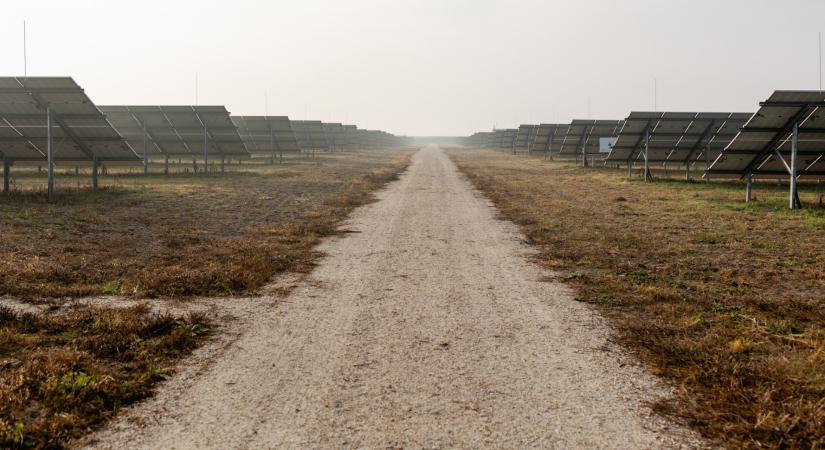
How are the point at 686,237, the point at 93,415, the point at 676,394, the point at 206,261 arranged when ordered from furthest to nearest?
1. the point at 686,237
2. the point at 206,261
3. the point at 676,394
4. the point at 93,415

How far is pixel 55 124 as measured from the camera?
20.7 metres

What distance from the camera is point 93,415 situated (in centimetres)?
463

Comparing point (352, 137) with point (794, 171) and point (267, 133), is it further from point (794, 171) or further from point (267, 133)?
point (794, 171)

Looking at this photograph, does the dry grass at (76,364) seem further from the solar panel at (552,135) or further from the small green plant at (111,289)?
the solar panel at (552,135)

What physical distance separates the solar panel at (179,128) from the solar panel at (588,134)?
1044 inches

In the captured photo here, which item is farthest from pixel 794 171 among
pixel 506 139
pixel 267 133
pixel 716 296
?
pixel 506 139

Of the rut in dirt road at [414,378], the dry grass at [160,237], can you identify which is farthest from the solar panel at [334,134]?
the rut in dirt road at [414,378]

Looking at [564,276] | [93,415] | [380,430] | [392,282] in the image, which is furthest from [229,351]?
[564,276]

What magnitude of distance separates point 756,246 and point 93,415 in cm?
1297

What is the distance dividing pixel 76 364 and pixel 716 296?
8.35m

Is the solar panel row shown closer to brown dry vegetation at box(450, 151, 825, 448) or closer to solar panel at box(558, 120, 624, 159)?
brown dry vegetation at box(450, 151, 825, 448)

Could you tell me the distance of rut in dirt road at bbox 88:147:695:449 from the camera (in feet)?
14.5

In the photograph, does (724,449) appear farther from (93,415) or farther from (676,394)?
(93,415)

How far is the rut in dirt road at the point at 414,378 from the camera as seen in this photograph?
4.41 m
